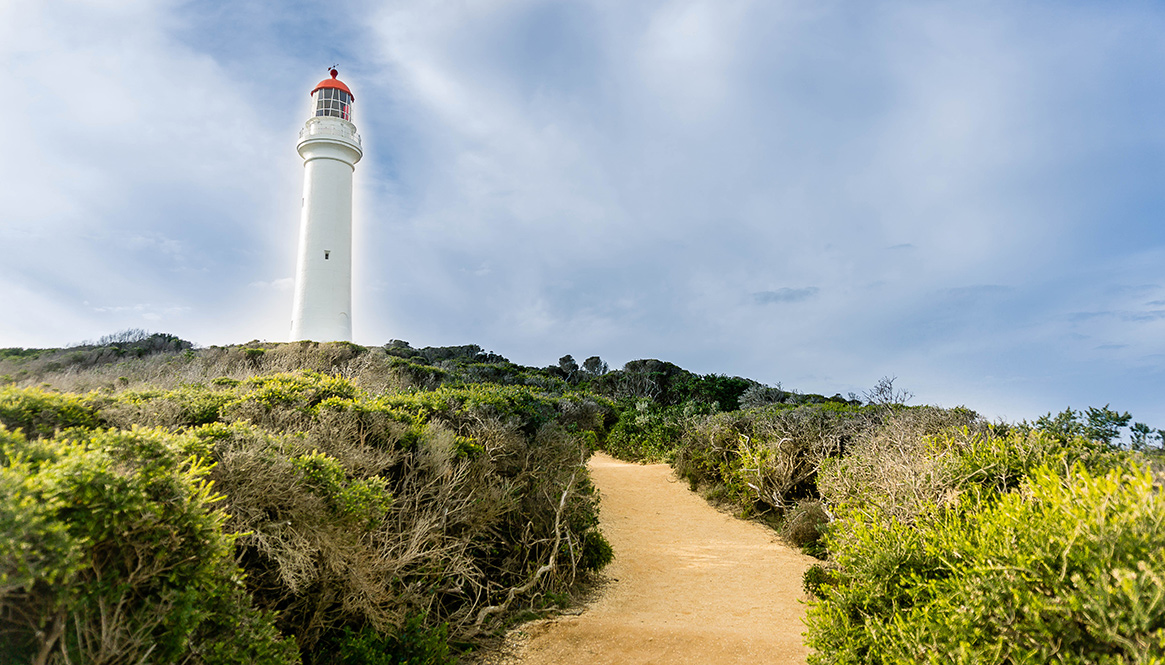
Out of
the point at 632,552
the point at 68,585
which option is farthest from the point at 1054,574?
the point at 632,552

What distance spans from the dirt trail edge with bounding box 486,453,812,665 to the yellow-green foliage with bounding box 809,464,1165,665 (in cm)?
205

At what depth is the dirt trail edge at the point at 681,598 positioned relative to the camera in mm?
6168

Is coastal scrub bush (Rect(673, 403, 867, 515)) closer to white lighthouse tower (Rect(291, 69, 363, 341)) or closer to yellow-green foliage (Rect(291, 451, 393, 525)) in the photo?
yellow-green foliage (Rect(291, 451, 393, 525))

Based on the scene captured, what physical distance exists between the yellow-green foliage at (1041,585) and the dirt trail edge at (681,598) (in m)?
2.05

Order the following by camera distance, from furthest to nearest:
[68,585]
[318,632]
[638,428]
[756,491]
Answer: [638,428], [756,491], [318,632], [68,585]

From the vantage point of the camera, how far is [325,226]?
1004 inches

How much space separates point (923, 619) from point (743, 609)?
4.33 metres

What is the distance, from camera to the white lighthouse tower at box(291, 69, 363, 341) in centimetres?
2527

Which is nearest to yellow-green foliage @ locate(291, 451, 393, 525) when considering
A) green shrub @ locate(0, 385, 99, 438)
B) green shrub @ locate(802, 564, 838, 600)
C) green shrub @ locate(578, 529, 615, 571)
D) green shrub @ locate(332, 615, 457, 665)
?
green shrub @ locate(332, 615, 457, 665)

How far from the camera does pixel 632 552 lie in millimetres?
10141

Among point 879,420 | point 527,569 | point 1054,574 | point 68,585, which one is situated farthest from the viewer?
point 879,420

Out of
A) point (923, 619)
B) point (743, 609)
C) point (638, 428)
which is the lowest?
point (743, 609)

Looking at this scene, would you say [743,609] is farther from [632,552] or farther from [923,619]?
[923,619]

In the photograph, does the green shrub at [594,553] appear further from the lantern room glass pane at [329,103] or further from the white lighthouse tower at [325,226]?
the lantern room glass pane at [329,103]
